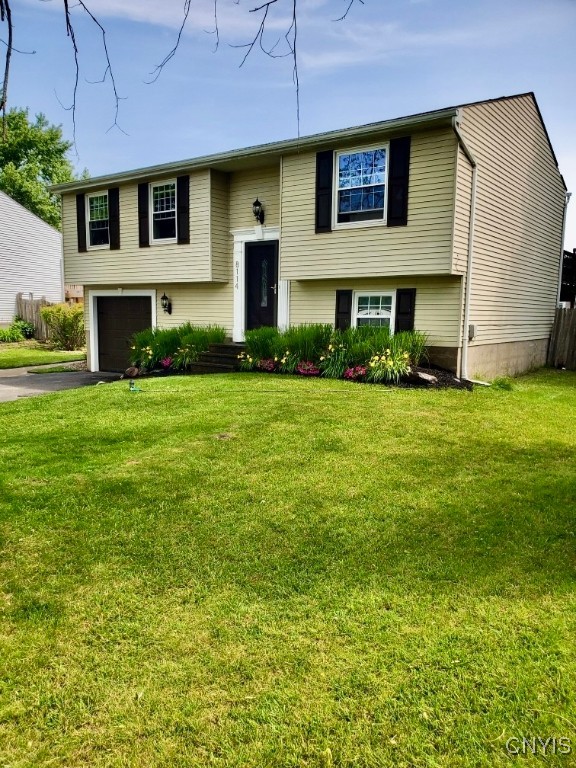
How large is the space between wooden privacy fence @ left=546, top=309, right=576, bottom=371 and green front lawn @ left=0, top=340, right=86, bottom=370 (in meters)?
15.0

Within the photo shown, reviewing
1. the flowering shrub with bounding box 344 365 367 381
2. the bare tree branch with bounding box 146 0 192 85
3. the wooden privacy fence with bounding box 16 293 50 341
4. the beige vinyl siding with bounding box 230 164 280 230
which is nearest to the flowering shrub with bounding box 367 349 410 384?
the flowering shrub with bounding box 344 365 367 381

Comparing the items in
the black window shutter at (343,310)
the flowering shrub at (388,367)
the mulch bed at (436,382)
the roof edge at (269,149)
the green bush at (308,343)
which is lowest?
the mulch bed at (436,382)

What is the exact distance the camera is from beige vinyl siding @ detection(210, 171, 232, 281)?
12.6m

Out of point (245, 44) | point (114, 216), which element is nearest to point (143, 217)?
point (114, 216)

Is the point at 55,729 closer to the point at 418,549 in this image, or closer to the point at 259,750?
the point at 259,750

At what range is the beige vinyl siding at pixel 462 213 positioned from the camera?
941cm

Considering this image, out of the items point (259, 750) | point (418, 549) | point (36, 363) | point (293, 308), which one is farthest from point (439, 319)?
point (36, 363)

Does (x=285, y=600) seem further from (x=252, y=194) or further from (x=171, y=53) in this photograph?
(x=252, y=194)

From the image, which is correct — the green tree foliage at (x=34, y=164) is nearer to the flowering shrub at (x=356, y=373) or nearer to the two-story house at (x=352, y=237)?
the two-story house at (x=352, y=237)

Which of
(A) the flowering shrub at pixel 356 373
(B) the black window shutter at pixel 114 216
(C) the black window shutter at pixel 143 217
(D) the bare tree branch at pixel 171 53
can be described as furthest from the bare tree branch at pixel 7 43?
(B) the black window shutter at pixel 114 216

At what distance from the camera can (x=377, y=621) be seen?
268cm

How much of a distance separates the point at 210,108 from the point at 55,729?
327 cm

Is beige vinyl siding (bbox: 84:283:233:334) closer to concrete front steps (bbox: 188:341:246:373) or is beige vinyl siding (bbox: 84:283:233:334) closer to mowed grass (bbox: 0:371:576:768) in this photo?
concrete front steps (bbox: 188:341:246:373)

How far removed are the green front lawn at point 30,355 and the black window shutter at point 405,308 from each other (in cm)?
1133
